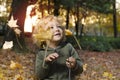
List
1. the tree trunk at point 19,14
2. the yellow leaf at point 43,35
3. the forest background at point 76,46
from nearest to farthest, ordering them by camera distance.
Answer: the yellow leaf at point 43,35
the forest background at point 76,46
the tree trunk at point 19,14

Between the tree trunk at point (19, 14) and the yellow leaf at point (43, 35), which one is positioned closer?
the yellow leaf at point (43, 35)

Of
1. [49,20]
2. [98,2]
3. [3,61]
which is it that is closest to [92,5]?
[98,2]

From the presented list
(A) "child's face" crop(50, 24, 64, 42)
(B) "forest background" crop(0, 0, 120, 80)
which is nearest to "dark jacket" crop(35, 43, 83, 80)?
(A) "child's face" crop(50, 24, 64, 42)

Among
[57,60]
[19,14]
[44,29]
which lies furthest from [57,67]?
[19,14]

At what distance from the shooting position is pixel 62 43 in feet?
10.6

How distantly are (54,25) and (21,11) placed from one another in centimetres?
1181

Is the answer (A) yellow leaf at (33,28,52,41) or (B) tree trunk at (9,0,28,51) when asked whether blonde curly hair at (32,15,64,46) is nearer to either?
(A) yellow leaf at (33,28,52,41)

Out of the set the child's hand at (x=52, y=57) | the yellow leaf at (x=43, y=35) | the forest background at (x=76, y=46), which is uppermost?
the yellow leaf at (x=43, y=35)

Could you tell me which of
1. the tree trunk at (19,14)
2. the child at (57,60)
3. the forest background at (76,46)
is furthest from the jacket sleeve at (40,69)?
the tree trunk at (19,14)

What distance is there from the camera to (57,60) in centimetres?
315

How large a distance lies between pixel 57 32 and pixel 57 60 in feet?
0.72

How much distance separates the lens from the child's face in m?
3.09

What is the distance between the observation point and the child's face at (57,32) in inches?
122

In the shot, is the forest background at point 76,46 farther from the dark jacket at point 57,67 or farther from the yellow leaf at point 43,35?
the yellow leaf at point 43,35
